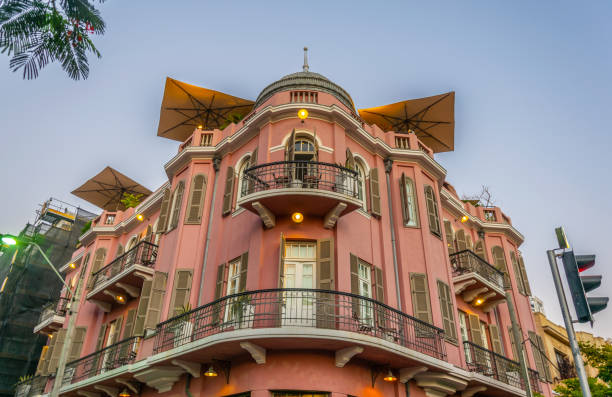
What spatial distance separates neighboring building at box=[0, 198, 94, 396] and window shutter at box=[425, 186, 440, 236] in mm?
22834

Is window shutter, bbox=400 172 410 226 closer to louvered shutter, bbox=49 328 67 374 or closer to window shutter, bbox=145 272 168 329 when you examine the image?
→ window shutter, bbox=145 272 168 329

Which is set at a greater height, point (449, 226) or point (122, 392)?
point (449, 226)

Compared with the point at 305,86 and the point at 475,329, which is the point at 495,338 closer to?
the point at 475,329

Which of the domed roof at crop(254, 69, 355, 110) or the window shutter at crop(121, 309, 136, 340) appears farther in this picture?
the domed roof at crop(254, 69, 355, 110)

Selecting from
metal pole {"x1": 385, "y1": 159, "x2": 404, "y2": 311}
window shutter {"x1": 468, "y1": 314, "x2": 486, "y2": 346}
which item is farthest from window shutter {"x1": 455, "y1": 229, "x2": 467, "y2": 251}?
metal pole {"x1": 385, "y1": 159, "x2": 404, "y2": 311}

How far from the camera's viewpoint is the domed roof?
1867 cm

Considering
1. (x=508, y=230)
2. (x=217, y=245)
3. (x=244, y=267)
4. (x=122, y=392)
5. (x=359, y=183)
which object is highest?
(x=508, y=230)

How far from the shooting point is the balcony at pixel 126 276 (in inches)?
688

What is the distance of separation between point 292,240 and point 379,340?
3.95 m

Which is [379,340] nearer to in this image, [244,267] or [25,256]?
[244,267]

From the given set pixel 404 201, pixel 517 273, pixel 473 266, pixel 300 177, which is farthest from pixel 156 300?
pixel 517 273

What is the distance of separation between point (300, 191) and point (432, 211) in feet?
22.3

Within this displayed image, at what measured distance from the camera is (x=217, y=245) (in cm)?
1611

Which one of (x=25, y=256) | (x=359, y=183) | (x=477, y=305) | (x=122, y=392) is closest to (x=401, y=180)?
(x=359, y=183)
